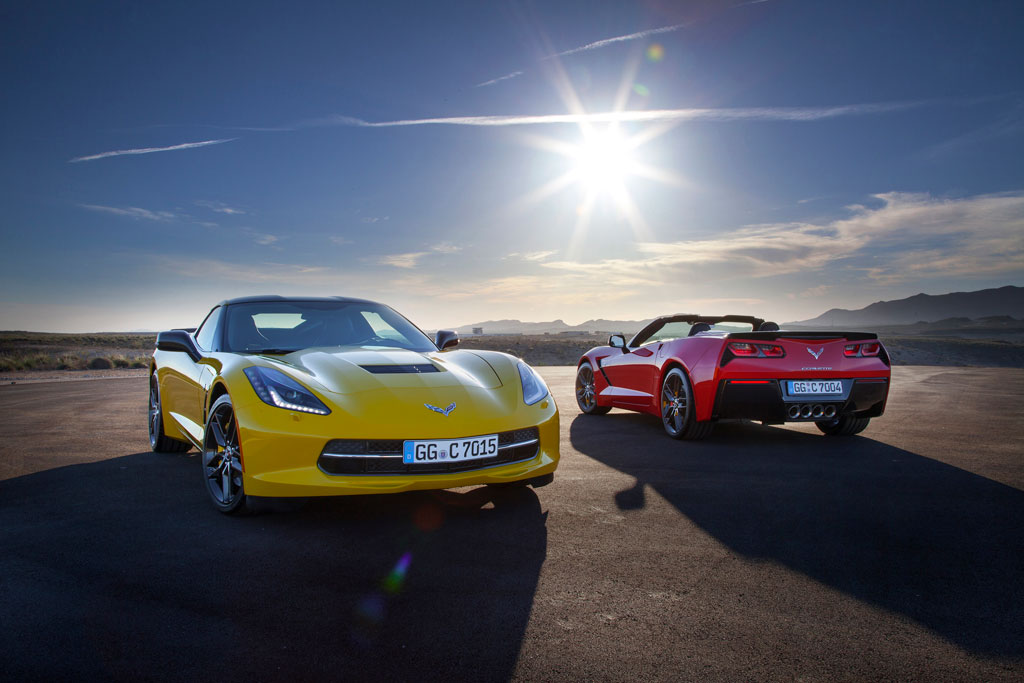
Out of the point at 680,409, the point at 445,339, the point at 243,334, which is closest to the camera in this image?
the point at 243,334

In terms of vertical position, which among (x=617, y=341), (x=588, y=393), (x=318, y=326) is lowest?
(x=588, y=393)

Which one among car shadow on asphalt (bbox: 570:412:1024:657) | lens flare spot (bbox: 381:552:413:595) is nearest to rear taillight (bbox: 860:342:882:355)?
car shadow on asphalt (bbox: 570:412:1024:657)

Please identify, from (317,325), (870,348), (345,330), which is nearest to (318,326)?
(317,325)

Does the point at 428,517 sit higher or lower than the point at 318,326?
lower

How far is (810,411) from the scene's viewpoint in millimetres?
6273

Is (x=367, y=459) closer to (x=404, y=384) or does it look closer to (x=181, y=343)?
(x=404, y=384)

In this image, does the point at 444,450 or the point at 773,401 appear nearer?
the point at 444,450

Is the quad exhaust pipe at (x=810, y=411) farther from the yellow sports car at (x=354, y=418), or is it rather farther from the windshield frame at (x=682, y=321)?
the yellow sports car at (x=354, y=418)

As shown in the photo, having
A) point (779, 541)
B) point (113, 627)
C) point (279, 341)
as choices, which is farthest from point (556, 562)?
point (279, 341)

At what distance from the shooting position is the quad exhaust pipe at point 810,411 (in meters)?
6.19

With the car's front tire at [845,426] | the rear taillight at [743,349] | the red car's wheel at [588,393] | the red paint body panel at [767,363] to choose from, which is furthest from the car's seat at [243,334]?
the car's front tire at [845,426]

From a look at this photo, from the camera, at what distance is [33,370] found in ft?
77.9

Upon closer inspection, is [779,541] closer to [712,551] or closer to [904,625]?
[712,551]

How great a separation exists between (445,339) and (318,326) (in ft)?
3.47
